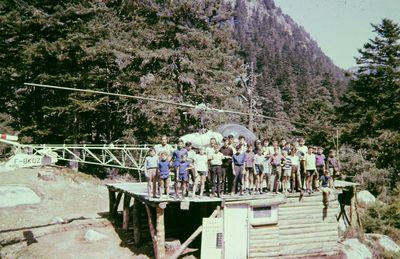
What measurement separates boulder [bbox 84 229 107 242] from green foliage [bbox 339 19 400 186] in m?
24.4

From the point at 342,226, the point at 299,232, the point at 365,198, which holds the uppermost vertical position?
the point at 365,198

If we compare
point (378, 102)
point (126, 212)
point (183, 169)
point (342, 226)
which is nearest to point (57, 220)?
point (126, 212)

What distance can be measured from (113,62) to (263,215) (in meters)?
21.8

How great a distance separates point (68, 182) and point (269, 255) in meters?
15.4

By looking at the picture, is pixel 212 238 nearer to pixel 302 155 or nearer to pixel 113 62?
pixel 302 155

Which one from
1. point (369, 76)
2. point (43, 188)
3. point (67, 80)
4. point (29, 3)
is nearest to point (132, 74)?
point (67, 80)

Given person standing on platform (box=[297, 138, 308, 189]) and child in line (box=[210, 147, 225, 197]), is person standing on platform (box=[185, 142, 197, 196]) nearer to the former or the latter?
child in line (box=[210, 147, 225, 197])

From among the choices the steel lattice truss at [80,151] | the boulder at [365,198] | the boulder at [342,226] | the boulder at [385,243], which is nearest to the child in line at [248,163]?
the steel lattice truss at [80,151]

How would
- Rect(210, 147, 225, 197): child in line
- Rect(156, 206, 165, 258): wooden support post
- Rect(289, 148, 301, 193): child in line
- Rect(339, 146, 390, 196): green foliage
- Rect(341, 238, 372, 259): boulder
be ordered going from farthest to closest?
Rect(339, 146, 390, 196): green foliage → Rect(341, 238, 372, 259): boulder → Rect(289, 148, 301, 193): child in line → Rect(210, 147, 225, 197): child in line → Rect(156, 206, 165, 258): wooden support post

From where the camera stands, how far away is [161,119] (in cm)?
3070

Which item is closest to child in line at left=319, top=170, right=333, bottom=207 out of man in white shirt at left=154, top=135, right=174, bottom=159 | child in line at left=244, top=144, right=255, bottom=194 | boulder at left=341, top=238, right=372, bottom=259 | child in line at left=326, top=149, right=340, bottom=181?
child in line at left=326, top=149, right=340, bottom=181

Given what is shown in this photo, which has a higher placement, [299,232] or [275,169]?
[275,169]

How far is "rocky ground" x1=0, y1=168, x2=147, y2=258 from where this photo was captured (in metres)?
15.3

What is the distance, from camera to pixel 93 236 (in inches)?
658
